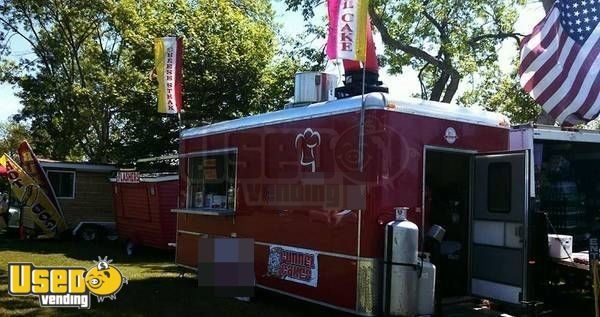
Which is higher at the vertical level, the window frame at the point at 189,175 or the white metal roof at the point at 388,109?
the white metal roof at the point at 388,109

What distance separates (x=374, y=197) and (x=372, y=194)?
4 cm

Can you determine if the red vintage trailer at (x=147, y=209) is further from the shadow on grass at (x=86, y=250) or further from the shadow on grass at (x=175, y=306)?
the shadow on grass at (x=175, y=306)

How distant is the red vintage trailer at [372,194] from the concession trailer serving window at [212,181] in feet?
1.11

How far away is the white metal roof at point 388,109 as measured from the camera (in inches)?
251

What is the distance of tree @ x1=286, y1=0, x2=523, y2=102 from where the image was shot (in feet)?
61.8

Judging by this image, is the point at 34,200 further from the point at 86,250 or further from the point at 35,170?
the point at 86,250

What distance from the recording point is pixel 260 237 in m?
8.06

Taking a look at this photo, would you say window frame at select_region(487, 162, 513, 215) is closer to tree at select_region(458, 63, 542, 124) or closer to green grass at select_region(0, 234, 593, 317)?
green grass at select_region(0, 234, 593, 317)

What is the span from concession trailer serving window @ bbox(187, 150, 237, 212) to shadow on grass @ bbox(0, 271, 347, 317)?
138 cm

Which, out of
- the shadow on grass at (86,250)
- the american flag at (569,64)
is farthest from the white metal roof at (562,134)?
the shadow on grass at (86,250)

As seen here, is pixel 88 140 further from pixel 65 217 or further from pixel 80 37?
pixel 65 217

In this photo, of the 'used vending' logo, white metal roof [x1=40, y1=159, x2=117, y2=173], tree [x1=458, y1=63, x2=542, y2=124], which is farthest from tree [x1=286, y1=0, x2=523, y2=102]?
the 'used vending' logo

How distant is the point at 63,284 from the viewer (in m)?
7.26

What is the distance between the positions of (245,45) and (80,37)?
10533 millimetres
